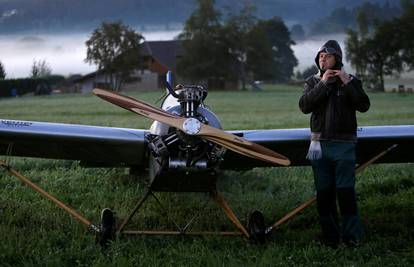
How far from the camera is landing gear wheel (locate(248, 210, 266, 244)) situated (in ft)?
19.6

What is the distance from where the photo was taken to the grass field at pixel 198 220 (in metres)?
5.35

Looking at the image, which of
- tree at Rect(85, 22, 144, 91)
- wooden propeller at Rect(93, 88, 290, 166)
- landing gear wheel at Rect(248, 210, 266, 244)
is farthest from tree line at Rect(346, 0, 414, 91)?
wooden propeller at Rect(93, 88, 290, 166)

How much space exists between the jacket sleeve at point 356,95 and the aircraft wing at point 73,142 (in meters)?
2.05

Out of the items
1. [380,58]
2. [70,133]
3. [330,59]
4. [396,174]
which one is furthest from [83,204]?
[380,58]

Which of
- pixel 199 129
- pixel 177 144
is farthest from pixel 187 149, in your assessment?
pixel 199 129

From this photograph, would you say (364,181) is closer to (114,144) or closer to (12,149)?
(114,144)

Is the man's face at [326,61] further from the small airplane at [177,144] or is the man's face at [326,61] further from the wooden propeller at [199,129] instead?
the wooden propeller at [199,129]

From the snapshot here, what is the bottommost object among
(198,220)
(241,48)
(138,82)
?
(198,220)

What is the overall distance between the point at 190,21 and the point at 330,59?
10365 centimetres

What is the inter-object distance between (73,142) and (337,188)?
2627 mm

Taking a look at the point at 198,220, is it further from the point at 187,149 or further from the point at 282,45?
the point at 282,45

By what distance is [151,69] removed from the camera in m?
105

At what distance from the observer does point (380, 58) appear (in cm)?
9031

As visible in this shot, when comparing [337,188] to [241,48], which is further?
[241,48]
